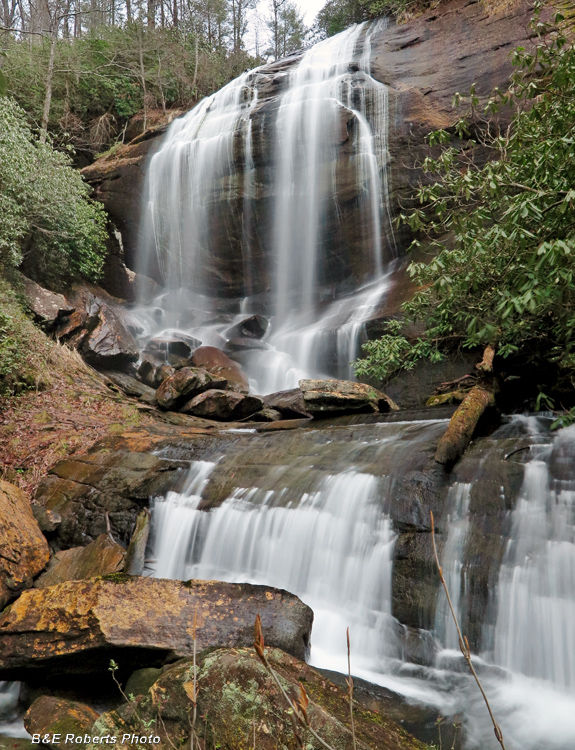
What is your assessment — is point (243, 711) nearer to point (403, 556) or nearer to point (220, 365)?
point (403, 556)

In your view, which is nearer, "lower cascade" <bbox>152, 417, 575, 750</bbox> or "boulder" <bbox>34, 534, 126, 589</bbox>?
"lower cascade" <bbox>152, 417, 575, 750</bbox>

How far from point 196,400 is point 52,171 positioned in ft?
27.7

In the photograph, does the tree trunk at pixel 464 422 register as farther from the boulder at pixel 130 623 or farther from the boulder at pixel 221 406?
the boulder at pixel 221 406

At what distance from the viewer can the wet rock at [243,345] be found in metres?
15.4

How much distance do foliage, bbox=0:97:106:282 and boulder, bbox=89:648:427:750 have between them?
1133cm

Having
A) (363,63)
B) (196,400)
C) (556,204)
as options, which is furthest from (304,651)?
(363,63)

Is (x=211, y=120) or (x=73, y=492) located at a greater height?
(x=211, y=120)

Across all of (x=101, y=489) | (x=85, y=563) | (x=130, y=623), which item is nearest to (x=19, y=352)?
(x=101, y=489)

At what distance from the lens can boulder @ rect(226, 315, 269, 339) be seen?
16.6 meters

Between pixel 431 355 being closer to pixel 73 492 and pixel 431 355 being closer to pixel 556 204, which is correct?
pixel 556 204

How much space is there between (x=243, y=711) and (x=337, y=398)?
6.99 m

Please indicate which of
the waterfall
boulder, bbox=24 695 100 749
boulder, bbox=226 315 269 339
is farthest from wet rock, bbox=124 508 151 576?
boulder, bbox=226 315 269 339

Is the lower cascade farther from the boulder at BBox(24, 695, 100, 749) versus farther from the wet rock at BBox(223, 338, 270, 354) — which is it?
the wet rock at BBox(223, 338, 270, 354)

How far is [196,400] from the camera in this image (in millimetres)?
10586
